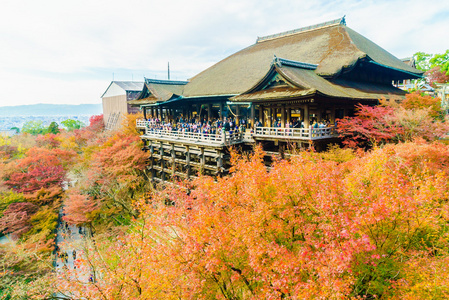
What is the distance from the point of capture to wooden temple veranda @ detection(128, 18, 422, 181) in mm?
16859

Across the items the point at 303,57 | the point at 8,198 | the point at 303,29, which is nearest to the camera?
the point at 8,198

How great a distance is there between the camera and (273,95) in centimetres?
1673

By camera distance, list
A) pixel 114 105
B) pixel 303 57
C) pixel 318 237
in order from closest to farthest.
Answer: pixel 318 237
pixel 303 57
pixel 114 105

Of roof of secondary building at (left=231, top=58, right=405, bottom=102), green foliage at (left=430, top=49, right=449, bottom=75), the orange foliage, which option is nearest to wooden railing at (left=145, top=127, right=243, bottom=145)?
roof of secondary building at (left=231, top=58, right=405, bottom=102)

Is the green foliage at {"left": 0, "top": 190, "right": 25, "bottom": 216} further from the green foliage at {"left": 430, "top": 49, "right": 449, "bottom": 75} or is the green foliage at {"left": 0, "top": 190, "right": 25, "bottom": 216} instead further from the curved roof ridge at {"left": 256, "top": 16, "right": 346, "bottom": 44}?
the green foliage at {"left": 430, "top": 49, "right": 449, "bottom": 75}

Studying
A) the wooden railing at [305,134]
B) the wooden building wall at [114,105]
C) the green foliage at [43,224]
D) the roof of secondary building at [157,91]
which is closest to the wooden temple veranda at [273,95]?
the wooden railing at [305,134]

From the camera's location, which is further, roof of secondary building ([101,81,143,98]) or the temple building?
roof of secondary building ([101,81,143,98])

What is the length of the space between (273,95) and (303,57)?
1028cm

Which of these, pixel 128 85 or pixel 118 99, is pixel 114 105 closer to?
pixel 118 99

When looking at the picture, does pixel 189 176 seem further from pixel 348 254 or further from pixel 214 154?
pixel 348 254

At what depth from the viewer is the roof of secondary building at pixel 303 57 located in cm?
2102

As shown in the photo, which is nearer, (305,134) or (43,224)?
(305,134)

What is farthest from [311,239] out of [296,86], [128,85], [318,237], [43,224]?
[128,85]

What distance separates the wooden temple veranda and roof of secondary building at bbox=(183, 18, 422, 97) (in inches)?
3.4
